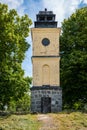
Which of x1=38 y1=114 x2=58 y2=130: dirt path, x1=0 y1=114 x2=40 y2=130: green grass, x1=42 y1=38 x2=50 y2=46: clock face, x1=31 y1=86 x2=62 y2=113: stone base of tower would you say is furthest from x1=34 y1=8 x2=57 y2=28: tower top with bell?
x1=0 y1=114 x2=40 y2=130: green grass

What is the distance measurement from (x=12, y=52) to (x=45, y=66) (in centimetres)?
309

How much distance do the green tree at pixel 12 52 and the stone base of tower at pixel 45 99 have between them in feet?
6.96

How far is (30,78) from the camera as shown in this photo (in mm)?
33375

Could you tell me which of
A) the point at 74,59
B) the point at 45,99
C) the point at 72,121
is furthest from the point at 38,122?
the point at 74,59

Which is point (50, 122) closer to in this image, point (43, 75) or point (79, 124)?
point (79, 124)

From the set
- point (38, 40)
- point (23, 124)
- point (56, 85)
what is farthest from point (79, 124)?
point (38, 40)

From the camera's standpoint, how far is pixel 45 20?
3172cm

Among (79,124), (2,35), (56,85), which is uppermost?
(2,35)

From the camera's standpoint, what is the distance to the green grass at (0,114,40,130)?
814 inches

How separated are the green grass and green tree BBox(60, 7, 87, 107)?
12.3 meters

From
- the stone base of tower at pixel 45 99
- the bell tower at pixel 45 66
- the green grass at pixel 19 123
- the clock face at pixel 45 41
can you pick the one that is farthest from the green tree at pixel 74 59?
the green grass at pixel 19 123

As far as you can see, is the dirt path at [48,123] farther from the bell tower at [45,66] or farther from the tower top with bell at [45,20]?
the tower top with bell at [45,20]

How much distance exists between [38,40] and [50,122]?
1076 cm

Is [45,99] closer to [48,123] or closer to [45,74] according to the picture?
[45,74]
